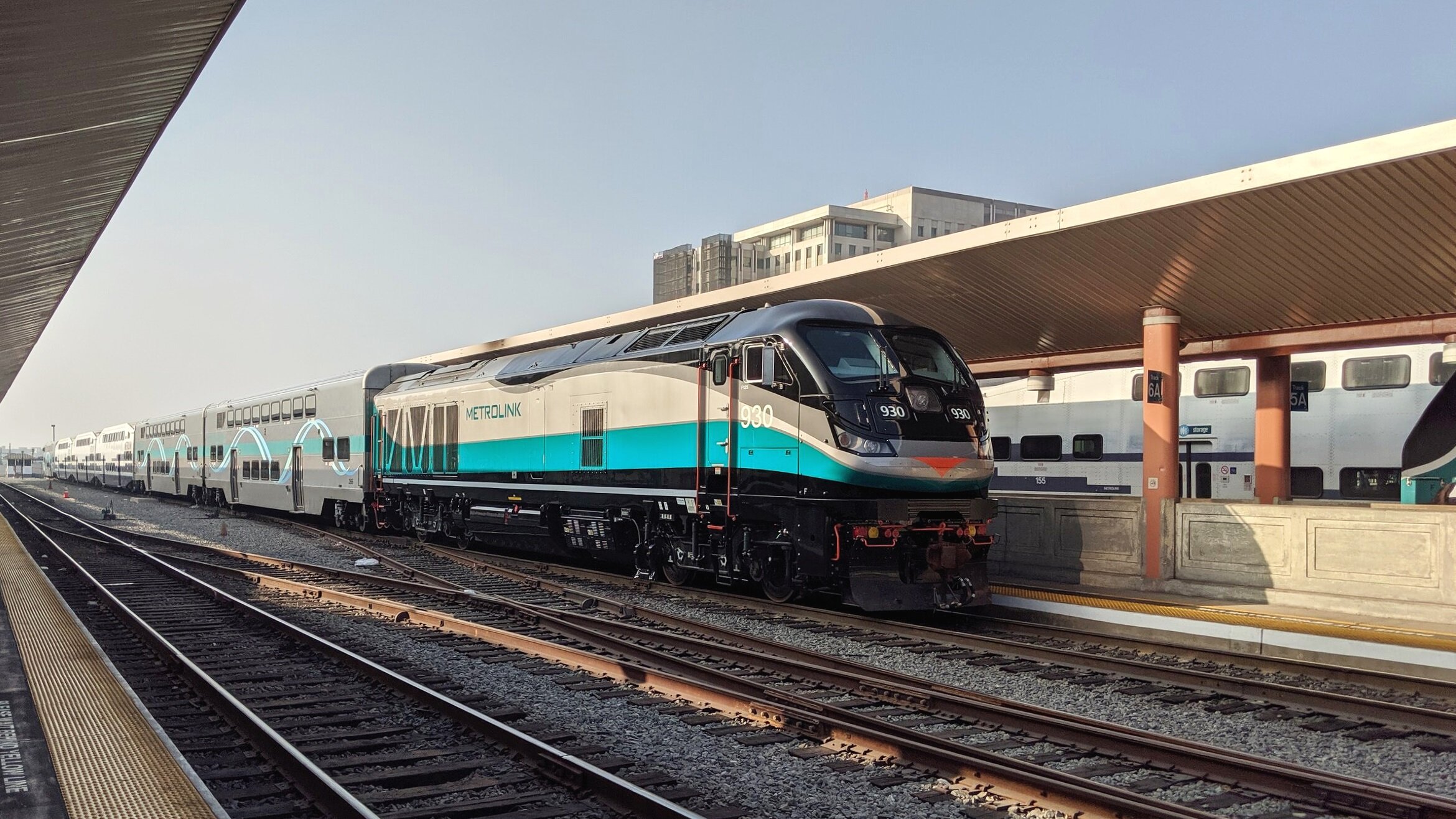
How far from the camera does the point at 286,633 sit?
11.1 m

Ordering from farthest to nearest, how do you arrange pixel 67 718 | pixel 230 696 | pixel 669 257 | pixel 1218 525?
pixel 669 257 → pixel 1218 525 → pixel 230 696 → pixel 67 718

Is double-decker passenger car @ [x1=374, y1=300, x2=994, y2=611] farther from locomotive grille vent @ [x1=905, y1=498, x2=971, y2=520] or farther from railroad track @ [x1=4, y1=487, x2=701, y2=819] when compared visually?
railroad track @ [x1=4, y1=487, x2=701, y2=819]

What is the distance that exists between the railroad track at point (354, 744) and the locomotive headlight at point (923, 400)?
6.11 meters

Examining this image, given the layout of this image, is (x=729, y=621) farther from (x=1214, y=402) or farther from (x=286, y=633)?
(x=1214, y=402)

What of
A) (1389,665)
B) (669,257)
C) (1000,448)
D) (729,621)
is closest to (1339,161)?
(1389,665)

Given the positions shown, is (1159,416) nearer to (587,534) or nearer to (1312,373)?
(587,534)

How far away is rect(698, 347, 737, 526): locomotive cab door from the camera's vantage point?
13.0 metres

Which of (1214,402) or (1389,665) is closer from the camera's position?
(1389,665)

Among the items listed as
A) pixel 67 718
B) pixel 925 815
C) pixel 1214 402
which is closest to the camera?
pixel 925 815

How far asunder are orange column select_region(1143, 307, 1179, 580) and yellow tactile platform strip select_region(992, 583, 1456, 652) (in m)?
1.62

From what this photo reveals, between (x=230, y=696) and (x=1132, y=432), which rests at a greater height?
(x=1132, y=432)

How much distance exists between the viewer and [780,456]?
12.2m

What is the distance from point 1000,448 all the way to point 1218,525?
17.0 meters

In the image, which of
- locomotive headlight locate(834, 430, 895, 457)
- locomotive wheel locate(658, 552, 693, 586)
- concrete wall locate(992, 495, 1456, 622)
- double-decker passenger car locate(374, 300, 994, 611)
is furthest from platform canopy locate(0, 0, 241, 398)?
concrete wall locate(992, 495, 1456, 622)
